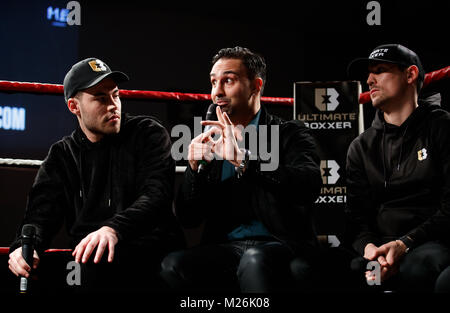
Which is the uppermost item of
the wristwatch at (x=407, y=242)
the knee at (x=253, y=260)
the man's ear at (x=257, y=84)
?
the man's ear at (x=257, y=84)

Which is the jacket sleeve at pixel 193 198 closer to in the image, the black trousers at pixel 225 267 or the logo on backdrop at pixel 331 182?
the black trousers at pixel 225 267

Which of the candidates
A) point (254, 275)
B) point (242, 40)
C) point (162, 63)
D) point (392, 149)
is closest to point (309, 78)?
point (242, 40)

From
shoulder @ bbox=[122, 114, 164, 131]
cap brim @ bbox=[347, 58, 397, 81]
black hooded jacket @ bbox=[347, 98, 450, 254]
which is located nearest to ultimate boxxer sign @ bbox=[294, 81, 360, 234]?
cap brim @ bbox=[347, 58, 397, 81]

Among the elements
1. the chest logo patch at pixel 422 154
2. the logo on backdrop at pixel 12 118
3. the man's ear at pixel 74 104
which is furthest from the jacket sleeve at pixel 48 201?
the logo on backdrop at pixel 12 118

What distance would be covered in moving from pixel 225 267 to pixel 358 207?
23.4 inches

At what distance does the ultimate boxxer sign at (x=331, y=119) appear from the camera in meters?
2.70

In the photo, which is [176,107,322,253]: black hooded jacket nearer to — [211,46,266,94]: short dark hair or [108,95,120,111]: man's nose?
[211,46,266,94]: short dark hair

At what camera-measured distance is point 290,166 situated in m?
1.72

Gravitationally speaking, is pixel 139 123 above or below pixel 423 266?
above

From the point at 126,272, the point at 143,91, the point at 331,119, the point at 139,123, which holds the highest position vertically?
the point at 143,91

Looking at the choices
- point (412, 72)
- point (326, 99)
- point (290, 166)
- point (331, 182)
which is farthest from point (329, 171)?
point (290, 166)

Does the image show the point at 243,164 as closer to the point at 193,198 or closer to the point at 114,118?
the point at 193,198

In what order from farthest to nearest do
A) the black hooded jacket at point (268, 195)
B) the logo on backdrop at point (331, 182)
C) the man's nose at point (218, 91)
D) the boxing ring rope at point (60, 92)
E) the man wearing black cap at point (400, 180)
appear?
1. the logo on backdrop at point (331, 182)
2. the boxing ring rope at point (60, 92)
3. the man's nose at point (218, 91)
4. the black hooded jacket at point (268, 195)
5. the man wearing black cap at point (400, 180)
